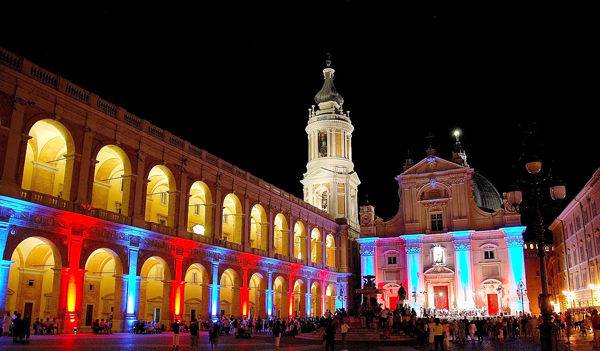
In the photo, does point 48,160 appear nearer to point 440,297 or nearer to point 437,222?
point 437,222

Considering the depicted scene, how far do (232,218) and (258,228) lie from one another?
2974 mm

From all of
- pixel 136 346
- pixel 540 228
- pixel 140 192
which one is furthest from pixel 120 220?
pixel 540 228

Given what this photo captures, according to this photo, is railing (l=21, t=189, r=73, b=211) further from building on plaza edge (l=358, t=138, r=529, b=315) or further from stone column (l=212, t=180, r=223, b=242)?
building on plaza edge (l=358, t=138, r=529, b=315)

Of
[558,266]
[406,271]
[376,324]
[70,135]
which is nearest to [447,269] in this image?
[406,271]

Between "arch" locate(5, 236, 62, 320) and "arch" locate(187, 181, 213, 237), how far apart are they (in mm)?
10622

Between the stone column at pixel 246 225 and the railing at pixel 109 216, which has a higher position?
the stone column at pixel 246 225

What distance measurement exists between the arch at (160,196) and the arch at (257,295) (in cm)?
945

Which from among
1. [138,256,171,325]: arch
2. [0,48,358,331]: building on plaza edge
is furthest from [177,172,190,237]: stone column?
[138,256,171,325]: arch

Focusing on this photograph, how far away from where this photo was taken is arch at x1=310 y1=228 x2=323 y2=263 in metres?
55.9

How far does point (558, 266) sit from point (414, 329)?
45.5m

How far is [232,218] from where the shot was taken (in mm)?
45250

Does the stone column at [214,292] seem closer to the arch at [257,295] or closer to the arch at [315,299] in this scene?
→ the arch at [257,295]

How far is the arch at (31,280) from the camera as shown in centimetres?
2912

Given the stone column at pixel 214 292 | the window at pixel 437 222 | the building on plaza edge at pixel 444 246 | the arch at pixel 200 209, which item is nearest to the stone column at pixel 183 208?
the arch at pixel 200 209
